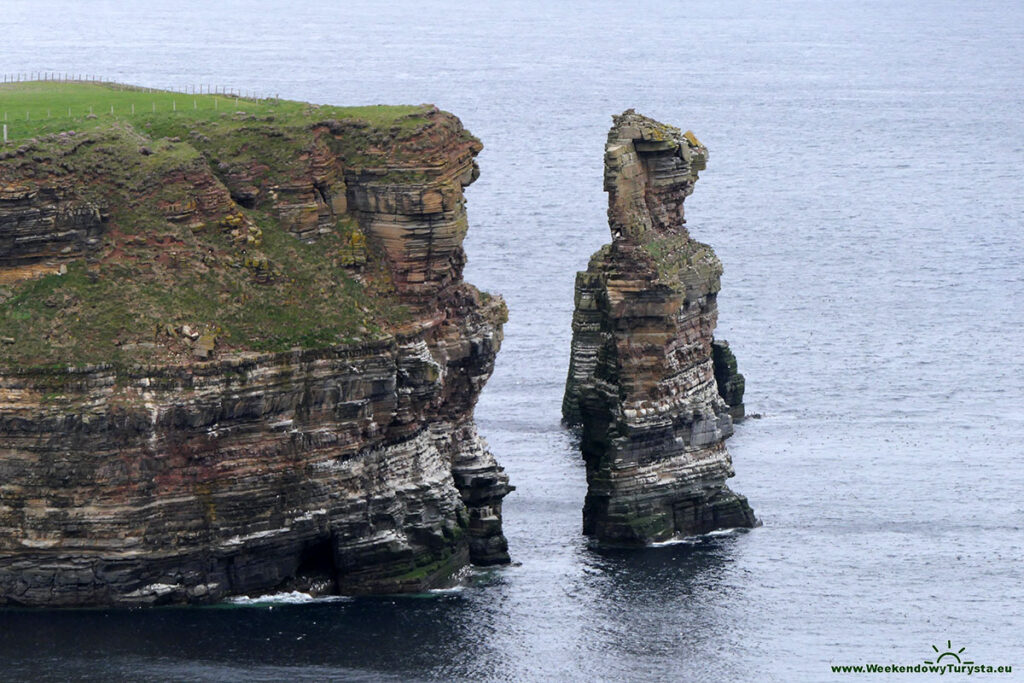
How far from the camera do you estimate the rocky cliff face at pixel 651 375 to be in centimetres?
12281

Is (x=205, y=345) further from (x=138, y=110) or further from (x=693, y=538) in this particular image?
(x=693, y=538)

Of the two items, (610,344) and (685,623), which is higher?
(610,344)

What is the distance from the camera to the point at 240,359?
10956cm

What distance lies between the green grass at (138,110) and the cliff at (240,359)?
0.44 metres

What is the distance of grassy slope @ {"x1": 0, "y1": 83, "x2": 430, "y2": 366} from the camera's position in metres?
110

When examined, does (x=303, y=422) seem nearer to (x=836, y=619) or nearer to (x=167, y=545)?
(x=167, y=545)

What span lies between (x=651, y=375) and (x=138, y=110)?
3139 cm

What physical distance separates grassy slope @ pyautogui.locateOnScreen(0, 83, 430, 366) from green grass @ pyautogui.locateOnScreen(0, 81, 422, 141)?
0.23 metres

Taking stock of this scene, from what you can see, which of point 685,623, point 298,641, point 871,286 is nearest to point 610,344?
point 685,623

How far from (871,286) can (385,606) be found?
291 feet

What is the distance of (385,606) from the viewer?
11138 cm

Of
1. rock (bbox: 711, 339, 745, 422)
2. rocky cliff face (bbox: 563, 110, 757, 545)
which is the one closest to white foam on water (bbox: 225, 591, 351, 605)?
rocky cliff face (bbox: 563, 110, 757, 545)

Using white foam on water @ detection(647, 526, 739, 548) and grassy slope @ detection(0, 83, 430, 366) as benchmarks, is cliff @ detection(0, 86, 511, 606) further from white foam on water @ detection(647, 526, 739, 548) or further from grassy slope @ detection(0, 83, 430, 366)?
white foam on water @ detection(647, 526, 739, 548)

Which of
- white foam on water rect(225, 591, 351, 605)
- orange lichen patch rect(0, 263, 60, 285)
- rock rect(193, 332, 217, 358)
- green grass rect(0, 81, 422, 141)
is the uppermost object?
green grass rect(0, 81, 422, 141)
